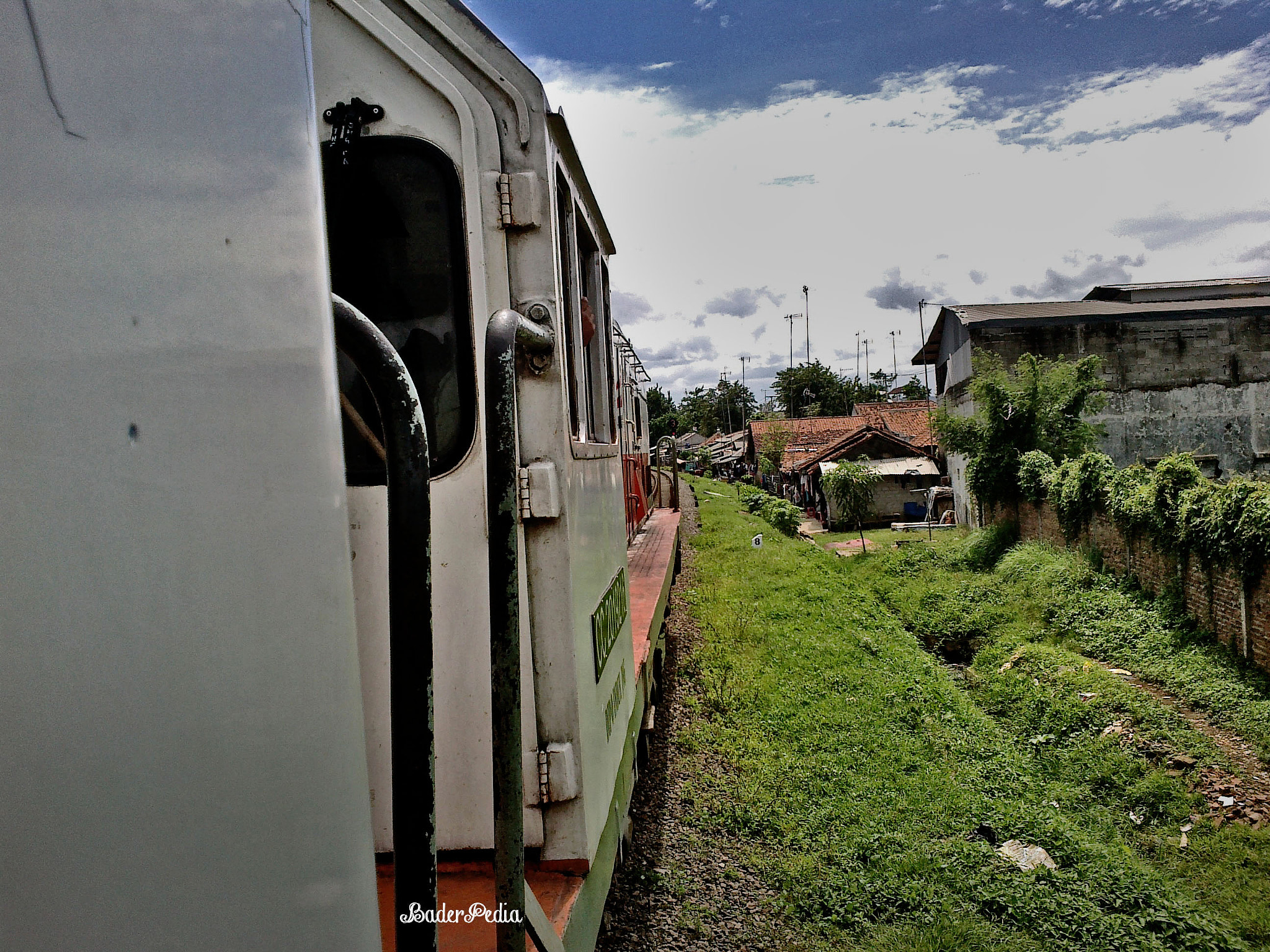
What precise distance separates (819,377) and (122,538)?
67418 millimetres

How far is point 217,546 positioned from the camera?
2.41ft

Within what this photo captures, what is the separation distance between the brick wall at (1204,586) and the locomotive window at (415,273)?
8199 mm

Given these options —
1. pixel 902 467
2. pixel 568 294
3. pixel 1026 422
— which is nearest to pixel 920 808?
pixel 568 294

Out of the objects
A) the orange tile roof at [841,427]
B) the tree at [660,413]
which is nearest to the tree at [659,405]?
the tree at [660,413]

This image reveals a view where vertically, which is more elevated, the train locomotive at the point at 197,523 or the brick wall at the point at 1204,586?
the train locomotive at the point at 197,523

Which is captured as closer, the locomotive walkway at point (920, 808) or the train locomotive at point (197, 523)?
the train locomotive at point (197, 523)

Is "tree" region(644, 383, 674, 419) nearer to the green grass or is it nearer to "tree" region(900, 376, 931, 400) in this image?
"tree" region(900, 376, 931, 400)

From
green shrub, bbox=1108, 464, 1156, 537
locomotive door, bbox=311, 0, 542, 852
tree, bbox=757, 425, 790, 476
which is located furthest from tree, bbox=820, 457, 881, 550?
locomotive door, bbox=311, 0, 542, 852

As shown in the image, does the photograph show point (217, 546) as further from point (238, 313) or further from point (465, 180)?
point (465, 180)

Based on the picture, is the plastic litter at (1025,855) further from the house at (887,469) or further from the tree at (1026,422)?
the house at (887,469)

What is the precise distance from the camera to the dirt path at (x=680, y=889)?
3658 mm

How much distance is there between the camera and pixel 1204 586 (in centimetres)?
845

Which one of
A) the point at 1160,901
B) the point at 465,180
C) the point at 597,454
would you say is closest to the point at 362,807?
the point at 465,180

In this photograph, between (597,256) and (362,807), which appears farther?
(597,256)
